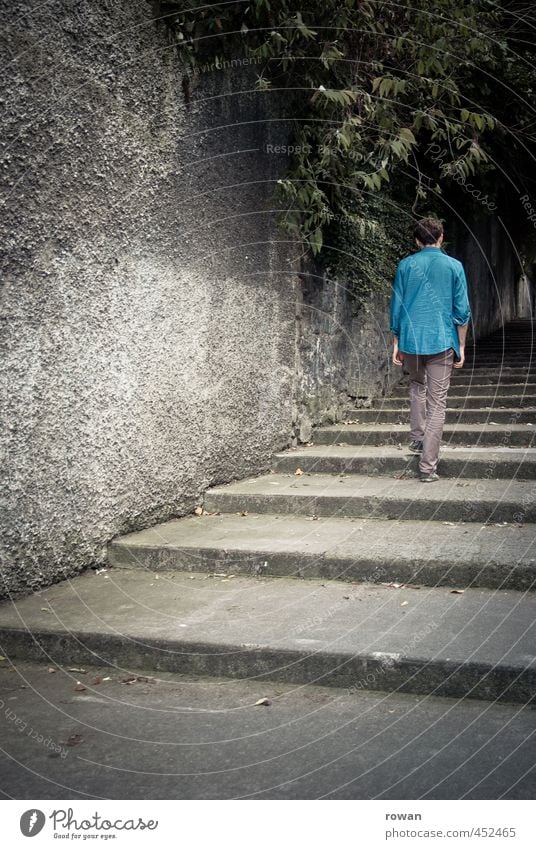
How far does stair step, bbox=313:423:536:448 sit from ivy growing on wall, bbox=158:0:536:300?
5.45 ft

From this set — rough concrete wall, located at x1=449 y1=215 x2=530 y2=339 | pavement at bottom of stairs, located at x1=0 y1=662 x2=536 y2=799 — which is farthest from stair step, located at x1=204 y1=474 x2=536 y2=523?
rough concrete wall, located at x1=449 y1=215 x2=530 y2=339

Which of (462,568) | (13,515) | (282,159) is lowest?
(462,568)

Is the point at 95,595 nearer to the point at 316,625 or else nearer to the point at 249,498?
the point at 316,625

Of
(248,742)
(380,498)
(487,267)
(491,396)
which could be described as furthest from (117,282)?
(487,267)

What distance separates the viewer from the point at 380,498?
589cm

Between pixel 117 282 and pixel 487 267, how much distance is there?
13697 millimetres

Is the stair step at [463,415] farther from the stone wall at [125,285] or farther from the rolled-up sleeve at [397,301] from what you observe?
the rolled-up sleeve at [397,301]

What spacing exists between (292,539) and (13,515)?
1.70 metres

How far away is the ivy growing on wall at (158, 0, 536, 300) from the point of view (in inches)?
243

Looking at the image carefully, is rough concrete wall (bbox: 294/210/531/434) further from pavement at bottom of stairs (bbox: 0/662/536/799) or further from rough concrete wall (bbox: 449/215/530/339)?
pavement at bottom of stairs (bbox: 0/662/536/799)

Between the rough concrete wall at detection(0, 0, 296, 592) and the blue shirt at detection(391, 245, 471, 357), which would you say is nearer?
the rough concrete wall at detection(0, 0, 296, 592)

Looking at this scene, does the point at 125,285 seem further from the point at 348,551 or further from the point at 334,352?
the point at 334,352

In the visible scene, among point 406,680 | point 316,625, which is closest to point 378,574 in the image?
point 316,625

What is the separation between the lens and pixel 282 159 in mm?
7547
